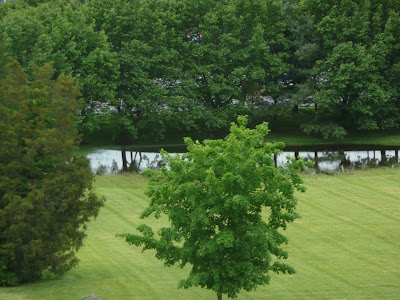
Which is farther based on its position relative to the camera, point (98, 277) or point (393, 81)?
point (393, 81)

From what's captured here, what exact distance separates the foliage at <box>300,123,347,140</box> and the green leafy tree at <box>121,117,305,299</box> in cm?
4736

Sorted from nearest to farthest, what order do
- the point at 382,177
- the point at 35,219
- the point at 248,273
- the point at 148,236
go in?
the point at 248,273, the point at 148,236, the point at 35,219, the point at 382,177

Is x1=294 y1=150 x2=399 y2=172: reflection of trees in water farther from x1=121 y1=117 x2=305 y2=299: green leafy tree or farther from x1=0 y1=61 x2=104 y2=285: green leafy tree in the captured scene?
x1=121 y1=117 x2=305 y2=299: green leafy tree

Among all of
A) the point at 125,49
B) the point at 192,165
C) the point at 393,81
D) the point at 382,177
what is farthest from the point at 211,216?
the point at 393,81

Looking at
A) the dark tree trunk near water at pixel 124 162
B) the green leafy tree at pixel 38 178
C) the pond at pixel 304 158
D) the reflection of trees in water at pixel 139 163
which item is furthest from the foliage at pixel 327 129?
the green leafy tree at pixel 38 178

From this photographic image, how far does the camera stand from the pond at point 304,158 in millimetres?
64250

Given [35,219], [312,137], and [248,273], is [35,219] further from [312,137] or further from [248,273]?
[312,137]

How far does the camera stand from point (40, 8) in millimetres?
73562

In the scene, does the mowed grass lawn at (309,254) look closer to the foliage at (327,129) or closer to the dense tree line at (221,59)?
the dense tree line at (221,59)

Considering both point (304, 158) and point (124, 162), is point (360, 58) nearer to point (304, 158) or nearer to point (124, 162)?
point (304, 158)

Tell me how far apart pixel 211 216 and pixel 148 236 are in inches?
110

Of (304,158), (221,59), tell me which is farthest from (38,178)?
(221,59)

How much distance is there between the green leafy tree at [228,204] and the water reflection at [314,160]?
3342cm

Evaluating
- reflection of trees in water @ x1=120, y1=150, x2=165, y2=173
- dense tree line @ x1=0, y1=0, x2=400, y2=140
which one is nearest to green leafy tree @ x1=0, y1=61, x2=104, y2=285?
reflection of trees in water @ x1=120, y1=150, x2=165, y2=173
